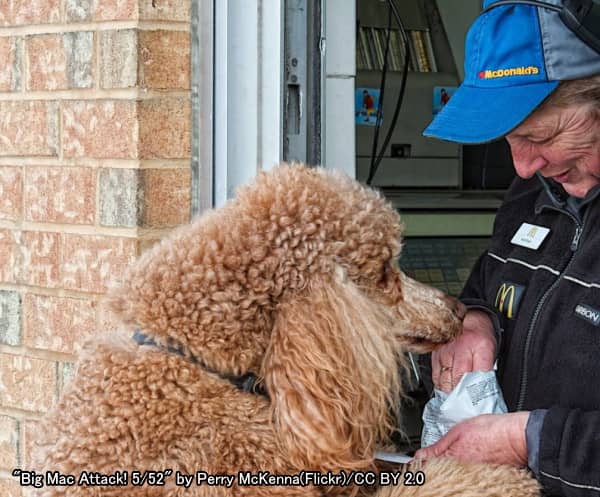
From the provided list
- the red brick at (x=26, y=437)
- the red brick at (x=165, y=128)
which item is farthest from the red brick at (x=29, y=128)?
the red brick at (x=26, y=437)

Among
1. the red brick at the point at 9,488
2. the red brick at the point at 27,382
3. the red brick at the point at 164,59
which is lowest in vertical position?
the red brick at the point at 9,488

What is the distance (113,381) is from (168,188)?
928 millimetres

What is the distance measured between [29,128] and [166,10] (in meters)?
0.60

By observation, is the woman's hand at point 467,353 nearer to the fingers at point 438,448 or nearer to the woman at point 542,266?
the woman at point 542,266

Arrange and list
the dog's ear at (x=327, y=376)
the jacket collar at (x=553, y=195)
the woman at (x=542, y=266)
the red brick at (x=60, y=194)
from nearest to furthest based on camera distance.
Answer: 1. the dog's ear at (x=327, y=376)
2. the woman at (x=542, y=266)
3. the jacket collar at (x=553, y=195)
4. the red brick at (x=60, y=194)

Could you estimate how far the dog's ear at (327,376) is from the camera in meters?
1.97

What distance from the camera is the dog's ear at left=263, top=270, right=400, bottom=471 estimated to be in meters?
1.97

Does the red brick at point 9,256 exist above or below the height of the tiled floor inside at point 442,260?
above

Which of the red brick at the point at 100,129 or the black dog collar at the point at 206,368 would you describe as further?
the red brick at the point at 100,129

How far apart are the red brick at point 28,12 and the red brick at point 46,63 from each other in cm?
5

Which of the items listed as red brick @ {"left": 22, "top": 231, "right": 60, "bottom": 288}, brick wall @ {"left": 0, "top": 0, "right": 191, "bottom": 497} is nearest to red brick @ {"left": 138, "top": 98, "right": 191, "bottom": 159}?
brick wall @ {"left": 0, "top": 0, "right": 191, "bottom": 497}

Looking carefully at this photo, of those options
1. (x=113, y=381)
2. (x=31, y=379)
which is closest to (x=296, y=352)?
(x=113, y=381)

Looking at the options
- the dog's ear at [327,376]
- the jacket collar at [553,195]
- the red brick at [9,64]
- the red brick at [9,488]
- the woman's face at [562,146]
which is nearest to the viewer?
the dog's ear at [327,376]

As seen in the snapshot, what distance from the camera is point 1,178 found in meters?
3.15
